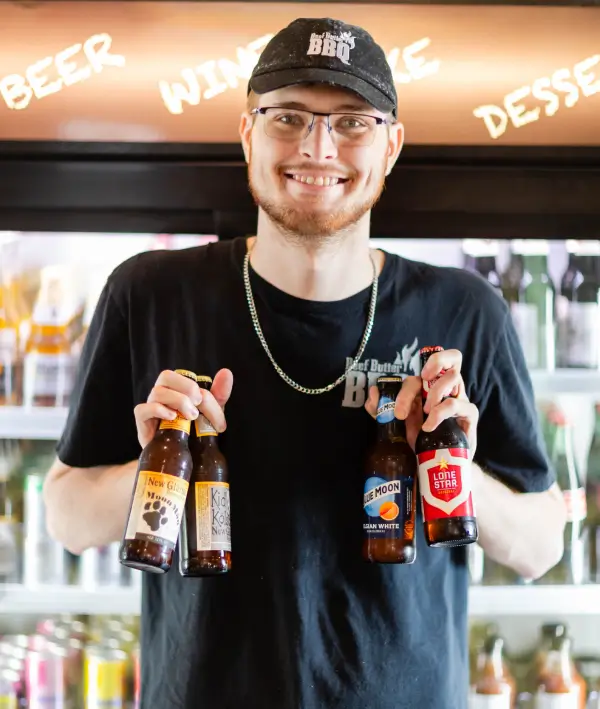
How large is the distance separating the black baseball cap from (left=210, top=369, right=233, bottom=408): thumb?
51 cm

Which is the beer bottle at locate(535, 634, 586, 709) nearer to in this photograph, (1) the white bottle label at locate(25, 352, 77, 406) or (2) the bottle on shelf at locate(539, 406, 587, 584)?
(2) the bottle on shelf at locate(539, 406, 587, 584)

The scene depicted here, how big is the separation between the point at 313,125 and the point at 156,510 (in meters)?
0.71

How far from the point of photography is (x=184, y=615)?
153 centimetres

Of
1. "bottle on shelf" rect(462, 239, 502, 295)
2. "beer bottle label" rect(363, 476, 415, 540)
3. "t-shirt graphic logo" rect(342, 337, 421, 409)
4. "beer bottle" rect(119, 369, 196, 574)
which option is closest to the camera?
"beer bottle" rect(119, 369, 196, 574)

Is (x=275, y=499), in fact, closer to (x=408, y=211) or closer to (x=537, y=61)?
(x=408, y=211)

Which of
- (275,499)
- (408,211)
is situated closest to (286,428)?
(275,499)

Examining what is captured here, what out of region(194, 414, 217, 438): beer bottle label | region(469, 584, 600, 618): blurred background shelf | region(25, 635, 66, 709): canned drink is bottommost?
region(25, 635, 66, 709): canned drink

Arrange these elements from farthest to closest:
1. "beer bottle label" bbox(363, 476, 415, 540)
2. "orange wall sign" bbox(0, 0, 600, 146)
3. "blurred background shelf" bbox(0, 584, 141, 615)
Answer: "blurred background shelf" bbox(0, 584, 141, 615)
"orange wall sign" bbox(0, 0, 600, 146)
"beer bottle label" bbox(363, 476, 415, 540)

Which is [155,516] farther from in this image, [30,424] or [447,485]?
[30,424]

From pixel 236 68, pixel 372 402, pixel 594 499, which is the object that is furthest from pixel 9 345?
pixel 594 499

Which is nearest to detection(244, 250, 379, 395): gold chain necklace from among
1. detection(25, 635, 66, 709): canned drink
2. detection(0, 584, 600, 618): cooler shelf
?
detection(0, 584, 600, 618): cooler shelf

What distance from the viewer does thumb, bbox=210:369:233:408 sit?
1.41 m

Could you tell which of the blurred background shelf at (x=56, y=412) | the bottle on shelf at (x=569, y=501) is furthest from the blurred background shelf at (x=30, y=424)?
the bottle on shelf at (x=569, y=501)

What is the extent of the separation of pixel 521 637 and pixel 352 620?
1046mm
